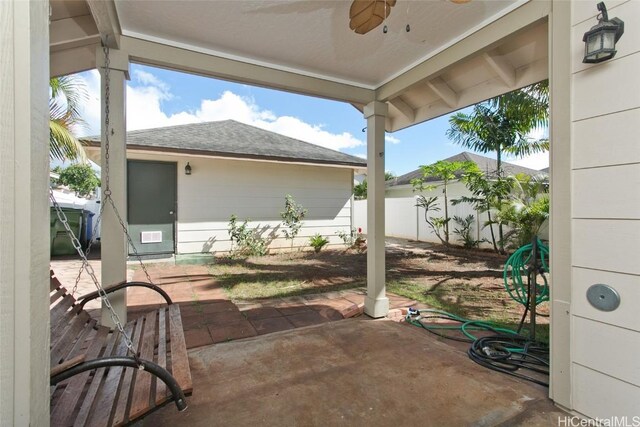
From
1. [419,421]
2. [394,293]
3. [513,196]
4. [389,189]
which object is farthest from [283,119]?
[419,421]

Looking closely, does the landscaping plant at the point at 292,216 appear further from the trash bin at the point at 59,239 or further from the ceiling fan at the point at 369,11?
the ceiling fan at the point at 369,11

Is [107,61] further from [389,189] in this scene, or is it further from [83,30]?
[389,189]

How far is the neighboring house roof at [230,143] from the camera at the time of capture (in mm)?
6993

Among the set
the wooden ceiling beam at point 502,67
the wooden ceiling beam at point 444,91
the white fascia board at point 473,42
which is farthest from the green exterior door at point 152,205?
the wooden ceiling beam at point 502,67

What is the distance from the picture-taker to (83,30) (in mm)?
2445

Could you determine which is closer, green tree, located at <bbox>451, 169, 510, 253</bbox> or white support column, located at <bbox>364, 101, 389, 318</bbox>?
white support column, located at <bbox>364, 101, 389, 318</bbox>

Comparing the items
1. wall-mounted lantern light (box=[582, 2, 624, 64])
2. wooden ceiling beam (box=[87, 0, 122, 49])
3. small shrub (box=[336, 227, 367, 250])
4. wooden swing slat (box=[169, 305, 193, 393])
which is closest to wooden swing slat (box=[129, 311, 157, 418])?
wooden swing slat (box=[169, 305, 193, 393])

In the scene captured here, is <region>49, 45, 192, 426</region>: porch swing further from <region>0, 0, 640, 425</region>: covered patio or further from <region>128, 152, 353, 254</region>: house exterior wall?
<region>128, 152, 353, 254</region>: house exterior wall

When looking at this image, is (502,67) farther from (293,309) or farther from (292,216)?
(292,216)

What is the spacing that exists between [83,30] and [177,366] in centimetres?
266

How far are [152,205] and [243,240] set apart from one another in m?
2.28

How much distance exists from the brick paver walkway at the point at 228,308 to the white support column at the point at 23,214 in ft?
7.94

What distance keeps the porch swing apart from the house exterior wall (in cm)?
520

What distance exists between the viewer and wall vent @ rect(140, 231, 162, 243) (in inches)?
282
